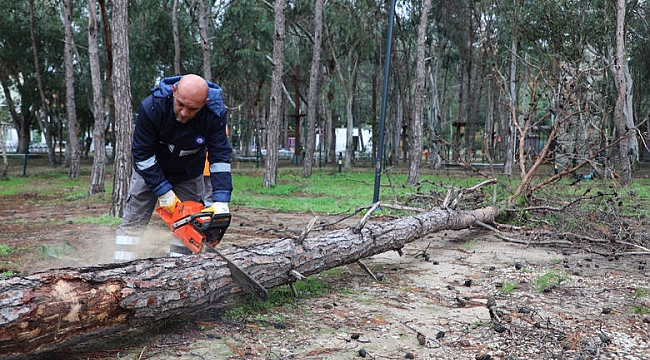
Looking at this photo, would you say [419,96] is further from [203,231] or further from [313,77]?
[203,231]

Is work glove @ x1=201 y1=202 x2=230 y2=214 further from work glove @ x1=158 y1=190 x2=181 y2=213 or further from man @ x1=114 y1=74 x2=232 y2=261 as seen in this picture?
work glove @ x1=158 y1=190 x2=181 y2=213

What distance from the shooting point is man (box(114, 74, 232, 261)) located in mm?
3883

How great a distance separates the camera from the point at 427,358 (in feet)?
10.0

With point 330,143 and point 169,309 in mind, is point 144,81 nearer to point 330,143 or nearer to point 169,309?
point 330,143

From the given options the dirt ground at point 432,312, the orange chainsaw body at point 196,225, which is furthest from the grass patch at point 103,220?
the orange chainsaw body at point 196,225

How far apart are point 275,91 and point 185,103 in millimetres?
Answer: 11481

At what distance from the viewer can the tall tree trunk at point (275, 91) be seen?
14.8 m

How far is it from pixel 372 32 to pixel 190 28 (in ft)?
33.2

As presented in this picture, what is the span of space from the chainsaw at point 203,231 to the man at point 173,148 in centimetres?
16

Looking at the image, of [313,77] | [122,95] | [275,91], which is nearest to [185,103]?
[122,95]

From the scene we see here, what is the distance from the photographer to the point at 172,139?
13.6 ft

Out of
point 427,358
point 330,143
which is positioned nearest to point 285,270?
point 427,358

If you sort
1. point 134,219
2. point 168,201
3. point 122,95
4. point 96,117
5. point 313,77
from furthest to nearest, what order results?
1. point 313,77
2. point 96,117
3. point 122,95
4. point 134,219
5. point 168,201

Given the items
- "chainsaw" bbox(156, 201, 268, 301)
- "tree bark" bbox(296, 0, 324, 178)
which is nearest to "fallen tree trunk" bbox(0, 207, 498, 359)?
"chainsaw" bbox(156, 201, 268, 301)
